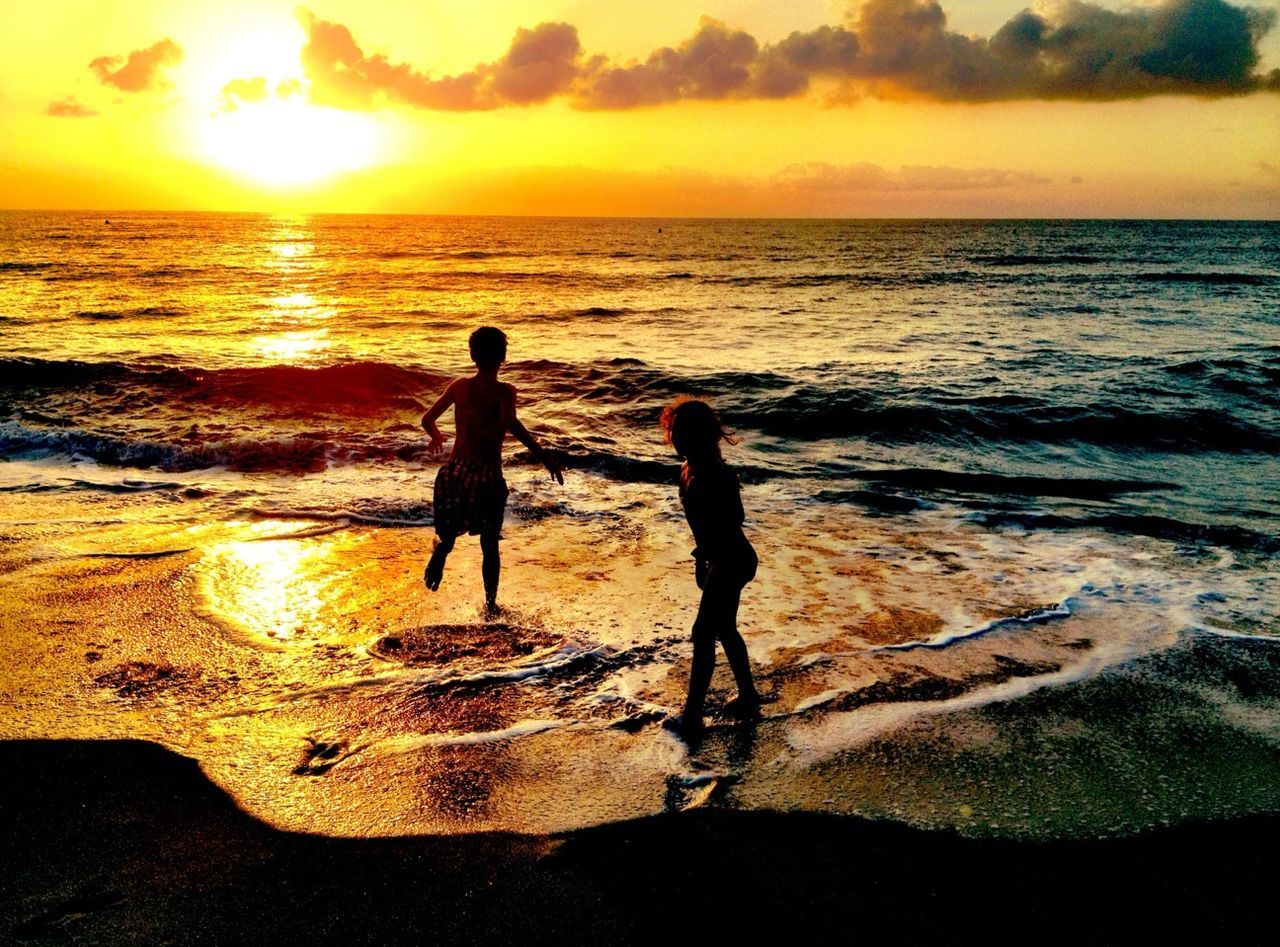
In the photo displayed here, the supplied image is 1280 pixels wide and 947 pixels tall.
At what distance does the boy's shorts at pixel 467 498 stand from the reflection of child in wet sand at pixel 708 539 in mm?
2061

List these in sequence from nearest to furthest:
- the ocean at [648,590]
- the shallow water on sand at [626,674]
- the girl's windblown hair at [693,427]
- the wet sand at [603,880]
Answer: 1. the wet sand at [603,880]
2. the shallow water on sand at [626,674]
3. the ocean at [648,590]
4. the girl's windblown hair at [693,427]

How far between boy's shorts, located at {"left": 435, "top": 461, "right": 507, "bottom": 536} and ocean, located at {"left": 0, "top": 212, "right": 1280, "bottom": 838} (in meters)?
0.62

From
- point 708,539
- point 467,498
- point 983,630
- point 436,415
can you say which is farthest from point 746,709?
point 436,415

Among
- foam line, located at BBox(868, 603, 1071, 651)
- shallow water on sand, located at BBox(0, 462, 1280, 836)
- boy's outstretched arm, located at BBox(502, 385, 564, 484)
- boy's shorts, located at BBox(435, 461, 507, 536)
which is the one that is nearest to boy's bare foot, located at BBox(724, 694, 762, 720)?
shallow water on sand, located at BBox(0, 462, 1280, 836)

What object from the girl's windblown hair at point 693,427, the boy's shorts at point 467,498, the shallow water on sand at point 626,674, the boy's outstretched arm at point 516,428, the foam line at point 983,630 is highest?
the girl's windblown hair at point 693,427

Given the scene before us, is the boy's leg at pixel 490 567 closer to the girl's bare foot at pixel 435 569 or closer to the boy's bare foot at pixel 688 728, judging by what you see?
the girl's bare foot at pixel 435 569

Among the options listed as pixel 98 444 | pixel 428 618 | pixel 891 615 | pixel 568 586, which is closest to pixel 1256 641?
pixel 891 615

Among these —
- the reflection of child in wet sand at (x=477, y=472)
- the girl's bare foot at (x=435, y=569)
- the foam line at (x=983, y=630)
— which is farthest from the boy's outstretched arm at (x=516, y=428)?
the foam line at (x=983, y=630)

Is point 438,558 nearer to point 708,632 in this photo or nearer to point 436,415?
point 436,415

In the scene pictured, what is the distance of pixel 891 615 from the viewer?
19.8 feet

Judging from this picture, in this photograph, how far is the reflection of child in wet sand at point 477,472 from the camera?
5.80 m

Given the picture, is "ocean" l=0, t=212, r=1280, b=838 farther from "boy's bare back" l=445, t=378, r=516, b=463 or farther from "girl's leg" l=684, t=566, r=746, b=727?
"boy's bare back" l=445, t=378, r=516, b=463

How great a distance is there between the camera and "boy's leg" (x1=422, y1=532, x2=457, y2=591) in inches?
231

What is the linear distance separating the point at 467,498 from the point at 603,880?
10.6ft
